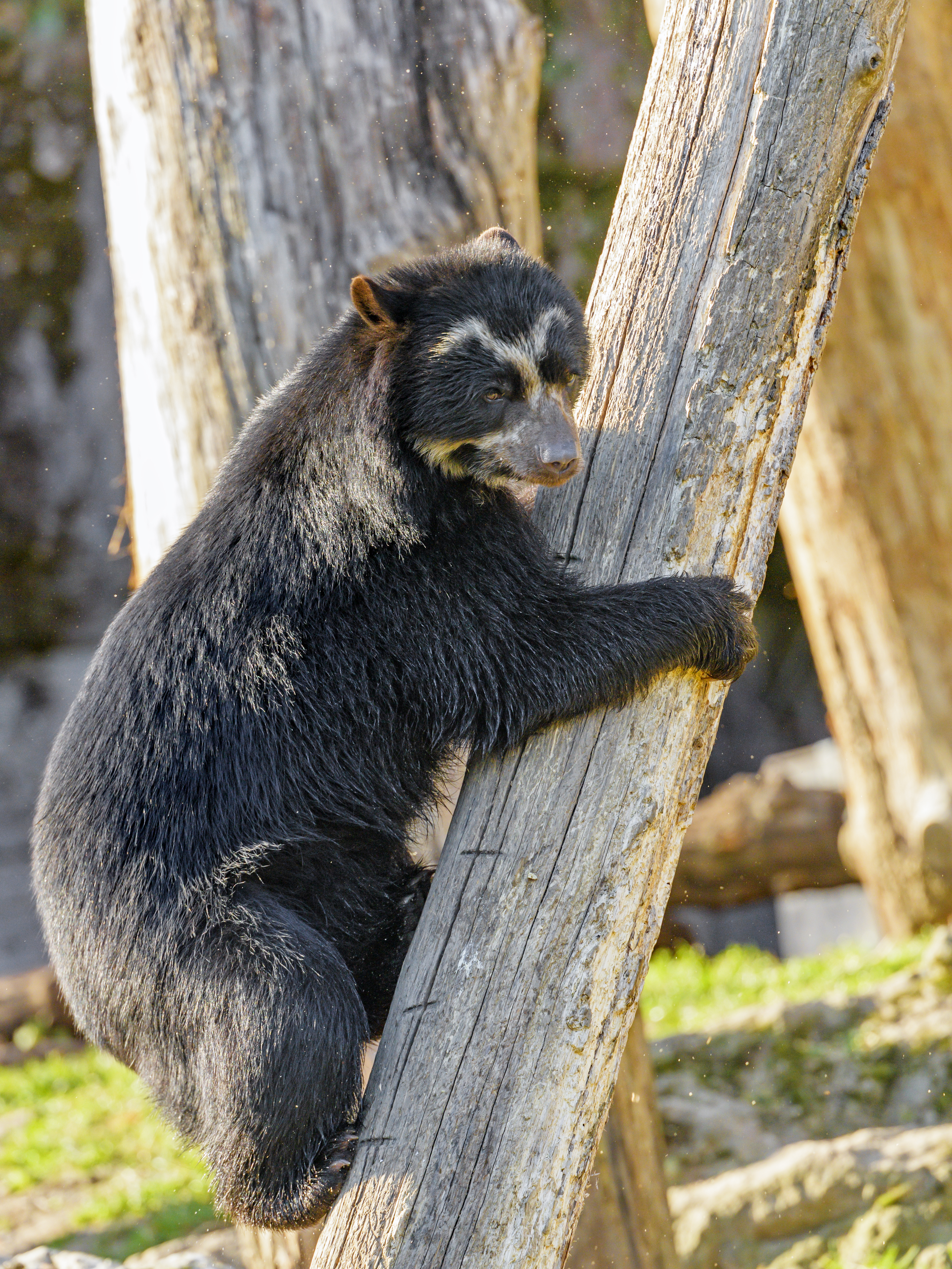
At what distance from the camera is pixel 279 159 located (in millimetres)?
3777

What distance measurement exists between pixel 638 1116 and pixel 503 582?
232cm

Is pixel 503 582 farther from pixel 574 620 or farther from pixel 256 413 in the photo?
pixel 256 413

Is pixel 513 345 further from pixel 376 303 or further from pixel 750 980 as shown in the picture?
pixel 750 980

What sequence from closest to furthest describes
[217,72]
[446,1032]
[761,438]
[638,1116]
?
1. [446,1032]
2. [761,438]
3. [217,72]
4. [638,1116]

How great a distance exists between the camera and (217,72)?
148 inches

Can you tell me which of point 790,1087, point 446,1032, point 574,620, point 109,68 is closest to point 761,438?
point 574,620

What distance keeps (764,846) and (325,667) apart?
5.42m

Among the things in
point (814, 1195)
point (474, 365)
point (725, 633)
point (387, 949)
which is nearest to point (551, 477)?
point (474, 365)

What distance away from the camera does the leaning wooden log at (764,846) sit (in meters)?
7.46

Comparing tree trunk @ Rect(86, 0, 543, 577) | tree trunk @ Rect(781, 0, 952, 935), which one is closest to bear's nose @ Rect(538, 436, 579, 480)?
tree trunk @ Rect(86, 0, 543, 577)

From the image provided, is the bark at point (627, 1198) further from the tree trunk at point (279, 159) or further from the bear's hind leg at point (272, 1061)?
the tree trunk at point (279, 159)

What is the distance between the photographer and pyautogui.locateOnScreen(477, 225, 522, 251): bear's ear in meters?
2.97

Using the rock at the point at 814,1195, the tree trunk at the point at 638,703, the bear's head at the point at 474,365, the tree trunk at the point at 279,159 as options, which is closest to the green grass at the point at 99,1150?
the rock at the point at 814,1195

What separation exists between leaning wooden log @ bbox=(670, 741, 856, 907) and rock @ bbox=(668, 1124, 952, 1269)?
10.1 feet
